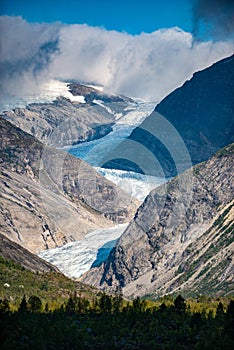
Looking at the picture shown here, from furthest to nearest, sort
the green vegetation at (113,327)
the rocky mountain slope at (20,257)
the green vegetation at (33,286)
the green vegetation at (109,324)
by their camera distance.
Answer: the rocky mountain slope at (20,257) → the green vegetation at (33,286) → the green vegetation at (109,324) → the green vegetation at (113,327)

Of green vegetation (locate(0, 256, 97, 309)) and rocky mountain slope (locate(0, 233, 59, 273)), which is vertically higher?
rocky mountain slope (locate(0, 233, 59, 273))

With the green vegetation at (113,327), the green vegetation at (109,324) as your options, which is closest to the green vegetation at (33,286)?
the green vegetation at (109,324)

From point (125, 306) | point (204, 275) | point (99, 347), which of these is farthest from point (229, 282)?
point (99, 347)

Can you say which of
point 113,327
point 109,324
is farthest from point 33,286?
point 113,327

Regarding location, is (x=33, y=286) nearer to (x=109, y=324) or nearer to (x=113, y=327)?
(x=109, y=324)

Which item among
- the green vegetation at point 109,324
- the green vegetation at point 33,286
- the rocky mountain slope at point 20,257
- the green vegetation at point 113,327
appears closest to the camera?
the green vegetation at point 113,327

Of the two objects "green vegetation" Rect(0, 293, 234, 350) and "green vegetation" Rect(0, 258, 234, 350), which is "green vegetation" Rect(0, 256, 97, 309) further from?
"green vegetation" Rect(0, 293, 234, 350)

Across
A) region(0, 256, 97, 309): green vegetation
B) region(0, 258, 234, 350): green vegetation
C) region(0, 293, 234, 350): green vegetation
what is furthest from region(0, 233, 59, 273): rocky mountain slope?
region(0, 293, 234, 350): green vegetation

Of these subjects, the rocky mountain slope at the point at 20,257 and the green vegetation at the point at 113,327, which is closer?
the green vegetation at the point at 113,327

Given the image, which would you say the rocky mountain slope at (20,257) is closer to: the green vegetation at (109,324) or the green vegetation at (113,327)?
the green vegetation at (109,324)
